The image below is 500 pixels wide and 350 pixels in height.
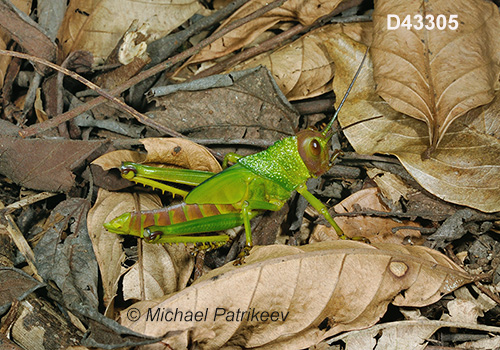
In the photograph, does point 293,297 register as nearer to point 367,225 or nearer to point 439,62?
point 367,225

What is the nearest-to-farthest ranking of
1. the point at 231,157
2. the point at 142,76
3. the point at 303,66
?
the point at 231,157 → the point at 142,76 → the point at 303,66

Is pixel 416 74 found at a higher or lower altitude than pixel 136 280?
higher

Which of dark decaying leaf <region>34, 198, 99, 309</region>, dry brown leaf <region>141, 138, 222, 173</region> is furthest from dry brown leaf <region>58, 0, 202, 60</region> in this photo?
dark decaying leaf <region>34, 198, 99, 309</region>

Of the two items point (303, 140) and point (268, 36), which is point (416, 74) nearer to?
point (303, 140)

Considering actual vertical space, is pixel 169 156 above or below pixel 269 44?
below

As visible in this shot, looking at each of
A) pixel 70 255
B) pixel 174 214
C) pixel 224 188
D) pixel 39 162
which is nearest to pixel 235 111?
pixel 224 188

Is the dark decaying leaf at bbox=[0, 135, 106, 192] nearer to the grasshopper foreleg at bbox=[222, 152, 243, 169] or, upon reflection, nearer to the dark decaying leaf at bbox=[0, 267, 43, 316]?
the dark decaying leaf at bbox=[0, 267, 43, 316]

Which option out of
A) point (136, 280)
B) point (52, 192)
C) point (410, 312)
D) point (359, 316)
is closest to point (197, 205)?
point (136, 280)
